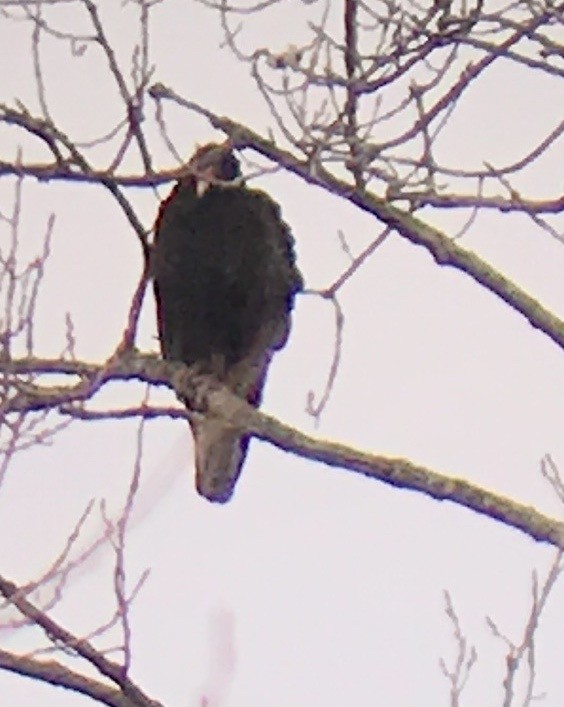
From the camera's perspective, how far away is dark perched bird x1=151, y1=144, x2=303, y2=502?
2613 millimetres

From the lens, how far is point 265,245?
263cm

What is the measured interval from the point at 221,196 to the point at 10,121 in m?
0.60

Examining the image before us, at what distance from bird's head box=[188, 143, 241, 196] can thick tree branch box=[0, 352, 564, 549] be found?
0.29m

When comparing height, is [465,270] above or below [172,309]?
below

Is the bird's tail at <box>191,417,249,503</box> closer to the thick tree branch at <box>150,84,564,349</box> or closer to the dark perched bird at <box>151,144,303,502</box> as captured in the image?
the dark perched bird at <box>151,144,303,502</box>

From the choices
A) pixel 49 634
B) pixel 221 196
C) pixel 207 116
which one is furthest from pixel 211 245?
pixel 49 634

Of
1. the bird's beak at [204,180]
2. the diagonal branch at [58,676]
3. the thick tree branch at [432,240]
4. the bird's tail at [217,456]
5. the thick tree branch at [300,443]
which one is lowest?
the diagonal branch at [58,676]

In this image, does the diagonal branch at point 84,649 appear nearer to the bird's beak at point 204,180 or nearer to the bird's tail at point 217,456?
the bird's tail at point 217,456

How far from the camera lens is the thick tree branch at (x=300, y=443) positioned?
1.90m

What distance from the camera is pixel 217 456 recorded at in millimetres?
2488

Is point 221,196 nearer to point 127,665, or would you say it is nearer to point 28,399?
point 28,399

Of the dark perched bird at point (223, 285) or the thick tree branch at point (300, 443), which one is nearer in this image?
the thick tree branch at point (300, 443)

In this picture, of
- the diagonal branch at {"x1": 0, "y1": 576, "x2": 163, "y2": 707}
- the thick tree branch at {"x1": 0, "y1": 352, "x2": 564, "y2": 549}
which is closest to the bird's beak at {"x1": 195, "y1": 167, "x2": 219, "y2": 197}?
the thick tree branch at {"x1": 0, "y1": 352, "x2": 564, "y2": 549}

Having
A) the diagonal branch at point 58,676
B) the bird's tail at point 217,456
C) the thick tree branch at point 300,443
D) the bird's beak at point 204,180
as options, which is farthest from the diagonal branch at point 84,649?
the bird's beak at point 204,180
